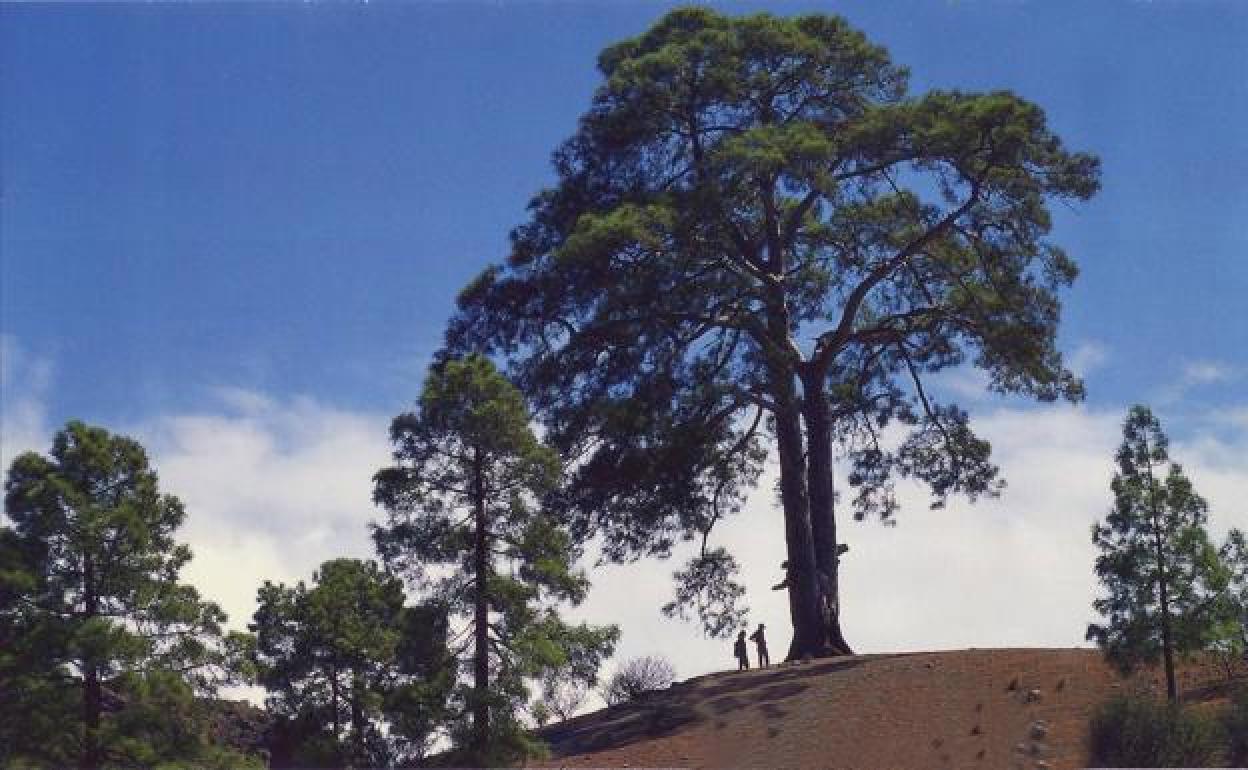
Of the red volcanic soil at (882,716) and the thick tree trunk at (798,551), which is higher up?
the thick tree trunk at (798,551)

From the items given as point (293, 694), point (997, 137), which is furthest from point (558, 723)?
point (997, 137)

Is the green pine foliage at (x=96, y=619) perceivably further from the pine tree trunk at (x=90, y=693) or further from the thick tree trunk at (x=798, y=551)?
the thick tree trunk at (x=798, y=551)

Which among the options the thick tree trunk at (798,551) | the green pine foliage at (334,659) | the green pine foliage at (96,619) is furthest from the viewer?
the thick tree trunk at (798,551)

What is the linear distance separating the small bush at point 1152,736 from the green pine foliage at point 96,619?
12070 millimetres

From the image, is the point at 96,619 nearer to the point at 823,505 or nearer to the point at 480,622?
the point at 480,622

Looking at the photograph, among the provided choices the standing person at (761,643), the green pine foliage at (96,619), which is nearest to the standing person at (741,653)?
the standing person at (761,643)

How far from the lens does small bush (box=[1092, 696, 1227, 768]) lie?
21469 mm

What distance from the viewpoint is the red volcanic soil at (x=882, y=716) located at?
23219 millimetres

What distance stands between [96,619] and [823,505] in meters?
15.9

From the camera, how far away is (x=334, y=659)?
26.1m

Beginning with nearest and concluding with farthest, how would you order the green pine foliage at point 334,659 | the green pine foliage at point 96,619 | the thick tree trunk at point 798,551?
the green pine foliage at point 96,619 → the green pine foliage at point 334,659 → the thick tree trunk at point 798,551

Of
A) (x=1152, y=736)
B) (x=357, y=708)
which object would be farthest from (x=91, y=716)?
(x=1152, y=736)

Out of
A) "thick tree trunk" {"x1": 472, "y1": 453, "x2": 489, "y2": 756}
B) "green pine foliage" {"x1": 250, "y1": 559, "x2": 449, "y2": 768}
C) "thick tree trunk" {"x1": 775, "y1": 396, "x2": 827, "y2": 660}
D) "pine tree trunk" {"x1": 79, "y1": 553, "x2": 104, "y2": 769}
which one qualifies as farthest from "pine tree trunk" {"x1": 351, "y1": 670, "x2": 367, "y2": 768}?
"thick tree trunk" {"x1": 775, "y1": 396, "x2": 827, "y2": 660}

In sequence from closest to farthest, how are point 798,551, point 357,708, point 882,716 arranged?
point 882,716 → point 357,708 → point 798,551
